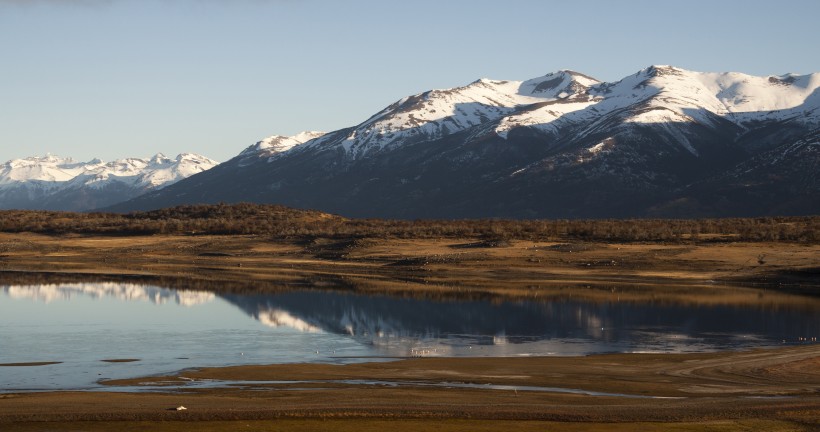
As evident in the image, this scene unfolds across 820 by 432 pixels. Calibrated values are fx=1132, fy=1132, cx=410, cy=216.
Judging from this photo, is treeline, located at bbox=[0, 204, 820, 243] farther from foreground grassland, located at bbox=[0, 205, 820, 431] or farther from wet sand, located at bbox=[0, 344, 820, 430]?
wet sand, located at bbox=[0, 344, 820, 430]

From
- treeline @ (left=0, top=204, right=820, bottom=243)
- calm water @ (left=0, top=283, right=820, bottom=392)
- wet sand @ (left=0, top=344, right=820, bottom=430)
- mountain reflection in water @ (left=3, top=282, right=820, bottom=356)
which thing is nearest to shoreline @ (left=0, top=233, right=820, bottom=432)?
wet sand @ (left=0, top=344, right=820, bottom=430)

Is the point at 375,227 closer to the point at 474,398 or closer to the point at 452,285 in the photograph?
the point at 452,285

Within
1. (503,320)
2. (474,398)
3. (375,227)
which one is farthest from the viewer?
(375,227)

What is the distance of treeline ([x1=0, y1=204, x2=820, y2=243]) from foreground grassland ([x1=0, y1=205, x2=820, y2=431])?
485 mm

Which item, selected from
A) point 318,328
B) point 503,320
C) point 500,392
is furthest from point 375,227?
point 500,392

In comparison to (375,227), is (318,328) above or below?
below

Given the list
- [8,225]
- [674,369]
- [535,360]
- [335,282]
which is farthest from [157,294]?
[8,225]

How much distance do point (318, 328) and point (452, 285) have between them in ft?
98.4

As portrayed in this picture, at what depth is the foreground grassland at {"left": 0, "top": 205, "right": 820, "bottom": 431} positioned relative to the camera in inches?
1462

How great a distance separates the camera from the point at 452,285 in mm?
94562

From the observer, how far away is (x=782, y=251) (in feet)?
374

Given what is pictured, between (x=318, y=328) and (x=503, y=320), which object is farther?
(x=503, y=320)

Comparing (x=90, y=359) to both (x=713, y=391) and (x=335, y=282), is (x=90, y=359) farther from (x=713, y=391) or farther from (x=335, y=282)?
(x=335, y=282)

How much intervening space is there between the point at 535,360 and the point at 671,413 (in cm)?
1468
